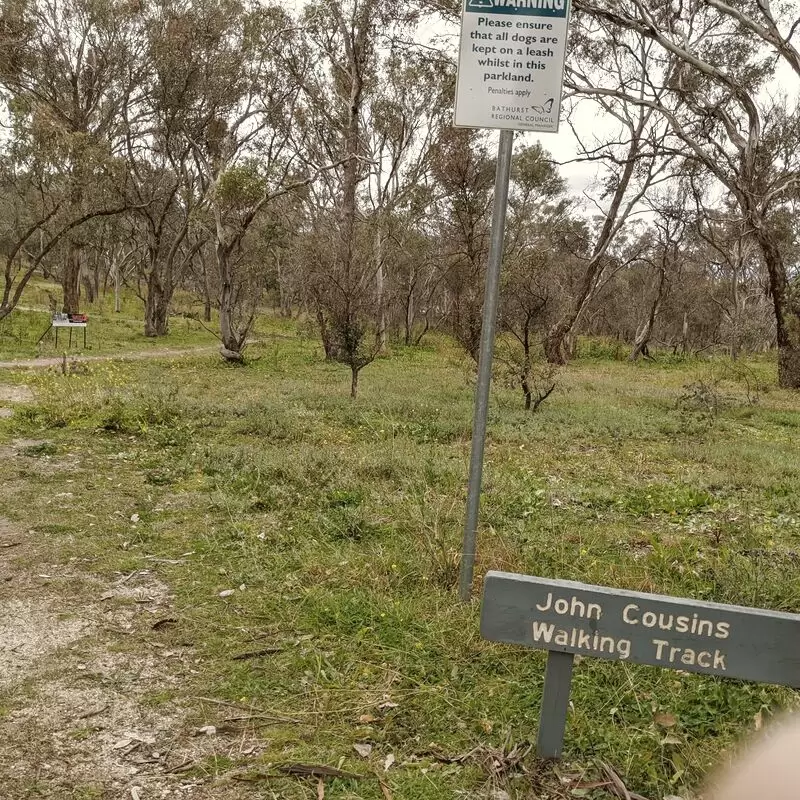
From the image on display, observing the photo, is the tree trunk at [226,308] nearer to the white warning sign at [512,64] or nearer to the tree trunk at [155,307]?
the tree trunk at [155,307]

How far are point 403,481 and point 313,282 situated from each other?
31.2ft

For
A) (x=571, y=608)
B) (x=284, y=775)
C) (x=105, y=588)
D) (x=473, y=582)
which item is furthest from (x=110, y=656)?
(x=571, y=608)

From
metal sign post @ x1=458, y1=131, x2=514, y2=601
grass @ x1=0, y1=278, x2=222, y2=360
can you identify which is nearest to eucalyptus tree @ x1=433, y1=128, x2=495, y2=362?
grass @ x1=0, y1=278, x2=222, y2=360

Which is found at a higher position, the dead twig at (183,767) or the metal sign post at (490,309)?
the metal sign post at (490,309)

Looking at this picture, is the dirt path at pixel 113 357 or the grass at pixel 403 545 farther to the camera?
the dirt path at pixel 113 357

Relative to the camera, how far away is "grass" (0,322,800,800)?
8.80 feet

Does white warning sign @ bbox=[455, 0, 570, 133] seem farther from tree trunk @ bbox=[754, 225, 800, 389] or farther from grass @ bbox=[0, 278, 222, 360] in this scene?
grass @ bbox=[0, 278, 222, 360]

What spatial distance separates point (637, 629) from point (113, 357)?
16894 millimetres

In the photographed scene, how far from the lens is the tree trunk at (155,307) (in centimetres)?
2392

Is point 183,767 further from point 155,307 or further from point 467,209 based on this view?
point 155,307

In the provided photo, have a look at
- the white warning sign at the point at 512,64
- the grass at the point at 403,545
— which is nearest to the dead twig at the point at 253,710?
the grass at the point at 403,545

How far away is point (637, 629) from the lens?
7.50 feet

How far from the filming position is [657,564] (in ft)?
14.1

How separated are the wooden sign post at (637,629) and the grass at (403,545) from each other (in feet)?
1.47
